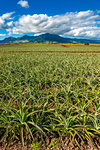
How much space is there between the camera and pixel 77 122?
138 inches

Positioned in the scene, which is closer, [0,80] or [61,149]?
[61,149]

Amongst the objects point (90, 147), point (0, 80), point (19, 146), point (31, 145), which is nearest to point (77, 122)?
point (90, 147)

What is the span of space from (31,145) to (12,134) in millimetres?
863

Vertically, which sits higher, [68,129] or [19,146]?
[68,129]

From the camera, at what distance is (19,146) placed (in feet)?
9.50

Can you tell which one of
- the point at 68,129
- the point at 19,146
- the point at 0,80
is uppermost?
the point at 0,80

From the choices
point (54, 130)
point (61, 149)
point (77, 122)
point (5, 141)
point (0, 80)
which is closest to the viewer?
point (61, 149)

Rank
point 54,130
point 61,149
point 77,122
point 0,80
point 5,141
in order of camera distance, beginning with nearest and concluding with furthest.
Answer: point 61,149 < point 5,141 < point 54,130 < point 77,122 < point 0,80

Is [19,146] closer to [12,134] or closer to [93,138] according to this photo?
[12,134]

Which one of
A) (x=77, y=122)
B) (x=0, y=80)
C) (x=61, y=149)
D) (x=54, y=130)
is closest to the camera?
(x=61, y=149)

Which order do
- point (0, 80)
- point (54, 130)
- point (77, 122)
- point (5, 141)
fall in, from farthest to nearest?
point (0, 80) → point (77, 122) → point (54, 130) → point (5, 141)

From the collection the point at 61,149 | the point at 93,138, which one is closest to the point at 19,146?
the point at 61,149

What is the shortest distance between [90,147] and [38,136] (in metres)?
1.77

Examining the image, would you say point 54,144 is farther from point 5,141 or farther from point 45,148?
point 5,141
